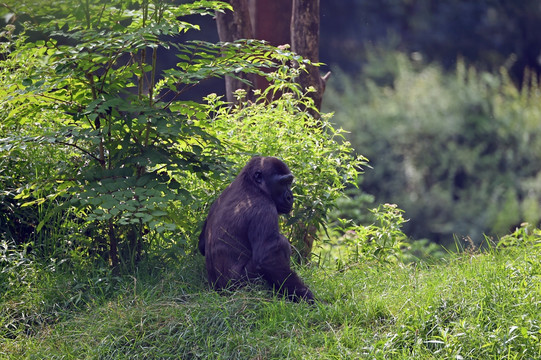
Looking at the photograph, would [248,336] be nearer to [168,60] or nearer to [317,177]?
[317,177]

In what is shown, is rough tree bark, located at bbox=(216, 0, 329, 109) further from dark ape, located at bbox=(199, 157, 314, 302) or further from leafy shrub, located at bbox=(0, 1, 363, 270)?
dark ape, located at bbox=(199, 157, 314, 302)

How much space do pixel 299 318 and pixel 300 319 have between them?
0.02m

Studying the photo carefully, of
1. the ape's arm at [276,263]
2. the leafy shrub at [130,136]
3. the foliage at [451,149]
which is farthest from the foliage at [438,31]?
the ape's arm at [276,263]

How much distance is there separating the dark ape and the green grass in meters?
0.14

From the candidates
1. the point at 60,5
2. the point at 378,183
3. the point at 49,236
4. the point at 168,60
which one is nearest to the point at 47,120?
the point at 49,236

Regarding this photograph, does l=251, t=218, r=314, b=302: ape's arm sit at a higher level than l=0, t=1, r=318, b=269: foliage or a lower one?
lower

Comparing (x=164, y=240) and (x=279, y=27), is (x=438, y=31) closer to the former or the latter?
(x=279, y=27)

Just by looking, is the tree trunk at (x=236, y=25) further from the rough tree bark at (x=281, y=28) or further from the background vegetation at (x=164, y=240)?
the background vegetation at (x=164, y=240)

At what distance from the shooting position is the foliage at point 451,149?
12953mm

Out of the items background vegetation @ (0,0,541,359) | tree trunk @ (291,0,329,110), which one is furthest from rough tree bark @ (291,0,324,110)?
background vegetation @ (0,0,541,359)

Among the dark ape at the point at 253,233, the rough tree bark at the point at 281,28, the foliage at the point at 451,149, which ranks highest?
the rough tree bark at the point at 281,28

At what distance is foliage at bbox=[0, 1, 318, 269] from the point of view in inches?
166

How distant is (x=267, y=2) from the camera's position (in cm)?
784


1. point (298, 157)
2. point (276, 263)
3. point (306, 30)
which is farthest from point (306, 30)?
point (276, 263)
